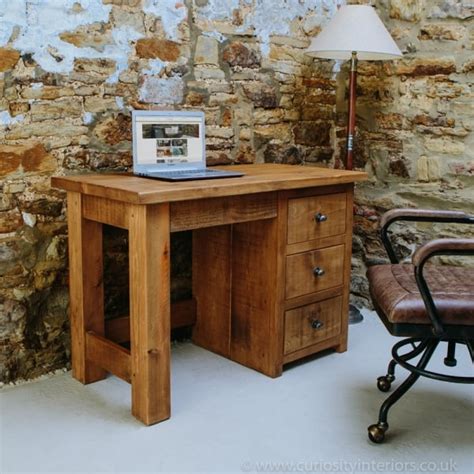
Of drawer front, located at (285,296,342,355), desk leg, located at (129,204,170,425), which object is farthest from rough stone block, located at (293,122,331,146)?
desk leg, located at (129,204,170,425)

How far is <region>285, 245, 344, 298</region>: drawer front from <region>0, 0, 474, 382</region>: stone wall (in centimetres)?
57

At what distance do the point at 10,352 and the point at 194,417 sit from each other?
74cm

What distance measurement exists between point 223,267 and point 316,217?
43 centimetres

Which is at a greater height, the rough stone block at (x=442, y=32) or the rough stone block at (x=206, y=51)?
the rough stone block at (x=442, y=32)

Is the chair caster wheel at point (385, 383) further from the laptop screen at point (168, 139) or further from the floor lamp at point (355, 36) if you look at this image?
the floor lamp at point (355, 36)

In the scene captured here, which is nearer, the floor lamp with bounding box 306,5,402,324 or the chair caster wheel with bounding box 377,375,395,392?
the chair caster wheel with bounding box 377,375,395,392

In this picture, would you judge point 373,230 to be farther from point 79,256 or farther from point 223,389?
point 79,256

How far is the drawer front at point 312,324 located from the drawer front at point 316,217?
0.96 ft

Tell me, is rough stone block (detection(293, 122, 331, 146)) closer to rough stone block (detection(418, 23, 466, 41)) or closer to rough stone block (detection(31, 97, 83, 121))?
rough stone block (detection(418, 23, 466, 41))

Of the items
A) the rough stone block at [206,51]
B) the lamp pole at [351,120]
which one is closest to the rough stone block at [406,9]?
the lamp pole at [351,120]

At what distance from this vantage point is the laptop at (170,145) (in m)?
2.32

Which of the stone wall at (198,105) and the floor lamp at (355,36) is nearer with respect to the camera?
the stone wall at (198,105)

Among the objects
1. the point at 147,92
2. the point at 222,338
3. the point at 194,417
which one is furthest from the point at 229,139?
the point at 194,417

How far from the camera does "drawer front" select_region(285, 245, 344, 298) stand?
2467 millimetres
